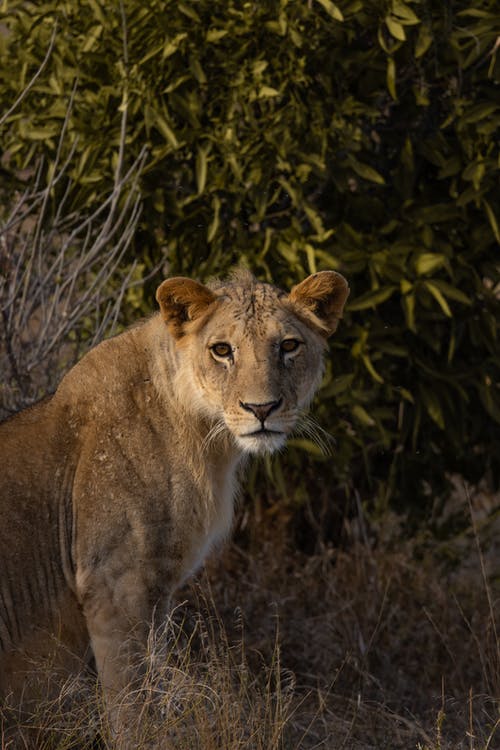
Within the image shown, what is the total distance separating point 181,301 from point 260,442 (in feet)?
1.86

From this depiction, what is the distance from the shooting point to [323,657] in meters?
5.85

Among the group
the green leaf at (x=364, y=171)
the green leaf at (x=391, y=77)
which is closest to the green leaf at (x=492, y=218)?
the green leaf at (x=364, y=171)

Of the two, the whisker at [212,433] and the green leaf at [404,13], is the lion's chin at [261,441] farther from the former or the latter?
the green leaf at [404,13]

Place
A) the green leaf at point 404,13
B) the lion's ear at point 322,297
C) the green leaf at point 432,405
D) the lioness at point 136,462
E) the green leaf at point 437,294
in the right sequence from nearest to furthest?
1. the lioness at point 136,462
2. the lion's ear at point 322,297
3. the green leaf at point 404,13
4. the green leaf at point 437,294
5. the green leaf at point 432,405

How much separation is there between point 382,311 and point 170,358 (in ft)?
5.79

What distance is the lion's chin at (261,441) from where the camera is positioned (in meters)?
4.24

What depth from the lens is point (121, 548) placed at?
4.19m

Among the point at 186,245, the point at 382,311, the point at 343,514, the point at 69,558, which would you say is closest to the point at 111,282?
the point at 186,245

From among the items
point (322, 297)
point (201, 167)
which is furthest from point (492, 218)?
point (322, 297)

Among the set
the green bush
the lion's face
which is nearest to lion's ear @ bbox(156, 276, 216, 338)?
the lion's face

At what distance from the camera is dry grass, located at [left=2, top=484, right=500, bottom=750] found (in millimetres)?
4086

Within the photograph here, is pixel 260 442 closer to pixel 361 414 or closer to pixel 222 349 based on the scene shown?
pixel 222 349

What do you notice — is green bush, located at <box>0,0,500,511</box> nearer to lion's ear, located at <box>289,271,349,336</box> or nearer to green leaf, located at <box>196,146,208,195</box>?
green leaf, located at <box>196,146,208,195</box>

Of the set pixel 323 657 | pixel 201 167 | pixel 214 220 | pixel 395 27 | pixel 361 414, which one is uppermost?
pixel 395 27
